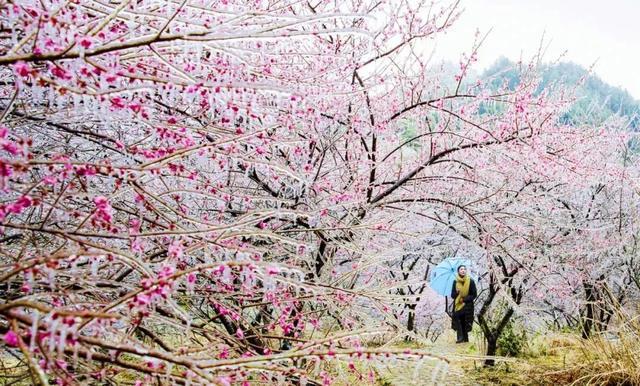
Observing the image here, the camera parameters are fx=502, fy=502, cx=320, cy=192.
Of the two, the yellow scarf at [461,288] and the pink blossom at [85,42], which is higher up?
the pink blossom at [85,42]

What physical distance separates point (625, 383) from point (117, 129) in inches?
185

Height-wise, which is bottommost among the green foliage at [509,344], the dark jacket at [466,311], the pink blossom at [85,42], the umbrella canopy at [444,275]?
the green foliage at [509,344]

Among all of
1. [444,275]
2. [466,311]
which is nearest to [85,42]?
[466,311]

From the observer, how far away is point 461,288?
906cm

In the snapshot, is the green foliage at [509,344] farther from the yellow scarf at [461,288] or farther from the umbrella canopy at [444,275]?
the umbrella canopy at [444,275]

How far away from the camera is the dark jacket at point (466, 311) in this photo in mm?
8945

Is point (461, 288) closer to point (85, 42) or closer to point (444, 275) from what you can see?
point (444, 275)

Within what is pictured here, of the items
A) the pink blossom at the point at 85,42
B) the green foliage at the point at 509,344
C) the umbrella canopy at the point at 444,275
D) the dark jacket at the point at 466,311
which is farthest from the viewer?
the umbrella canopy at the point at 444,275

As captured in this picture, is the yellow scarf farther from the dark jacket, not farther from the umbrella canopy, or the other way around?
the umbrella canopy

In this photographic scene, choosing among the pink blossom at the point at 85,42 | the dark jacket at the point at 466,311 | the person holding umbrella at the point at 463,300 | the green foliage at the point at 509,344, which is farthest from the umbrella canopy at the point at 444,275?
the pink blossom at the point at 85,42

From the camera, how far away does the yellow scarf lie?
9023 mm

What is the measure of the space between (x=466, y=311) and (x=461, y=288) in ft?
1.70

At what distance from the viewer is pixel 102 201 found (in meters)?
1.29

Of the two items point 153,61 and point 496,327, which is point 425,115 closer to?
point 153,61
